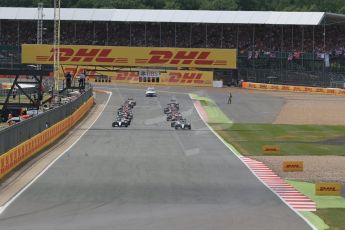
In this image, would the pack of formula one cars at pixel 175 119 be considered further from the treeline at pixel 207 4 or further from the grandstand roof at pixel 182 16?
the treeline at pixel 207 4

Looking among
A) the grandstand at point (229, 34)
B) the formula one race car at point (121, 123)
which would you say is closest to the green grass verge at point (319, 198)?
the formula one race car at point (121, 123)

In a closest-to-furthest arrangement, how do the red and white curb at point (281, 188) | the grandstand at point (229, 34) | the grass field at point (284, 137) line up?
1. the red and white curb at point (281, 188)
2. the grass field at point (284, 137)
3. the grandstand at point (229, 34)

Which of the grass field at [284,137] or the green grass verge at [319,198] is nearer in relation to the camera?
the green grass verge at [319,198]

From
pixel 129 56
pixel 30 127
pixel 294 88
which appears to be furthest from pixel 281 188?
pixel 294 88

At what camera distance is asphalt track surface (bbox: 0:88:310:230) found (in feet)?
64.7

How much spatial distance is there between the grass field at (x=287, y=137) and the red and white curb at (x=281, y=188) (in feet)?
21.0

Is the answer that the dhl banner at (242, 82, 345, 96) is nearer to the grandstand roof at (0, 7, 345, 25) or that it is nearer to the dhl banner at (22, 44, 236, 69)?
the grandstand roof at (0, 7, 345, 25)

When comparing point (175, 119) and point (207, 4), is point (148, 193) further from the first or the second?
point (207, 4)

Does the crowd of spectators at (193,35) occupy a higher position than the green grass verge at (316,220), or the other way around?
the crowd of spectators at (193,35)

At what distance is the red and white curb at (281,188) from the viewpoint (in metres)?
23.2

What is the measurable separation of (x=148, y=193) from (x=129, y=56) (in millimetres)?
55800

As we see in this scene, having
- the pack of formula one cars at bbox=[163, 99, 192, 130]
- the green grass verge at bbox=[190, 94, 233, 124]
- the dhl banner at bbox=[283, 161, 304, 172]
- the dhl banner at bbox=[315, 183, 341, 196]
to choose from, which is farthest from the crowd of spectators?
the dhl banner at bbox=[315, 183, 341, 196]

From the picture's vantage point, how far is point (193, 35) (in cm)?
12256

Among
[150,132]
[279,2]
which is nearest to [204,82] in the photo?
[150,132]
